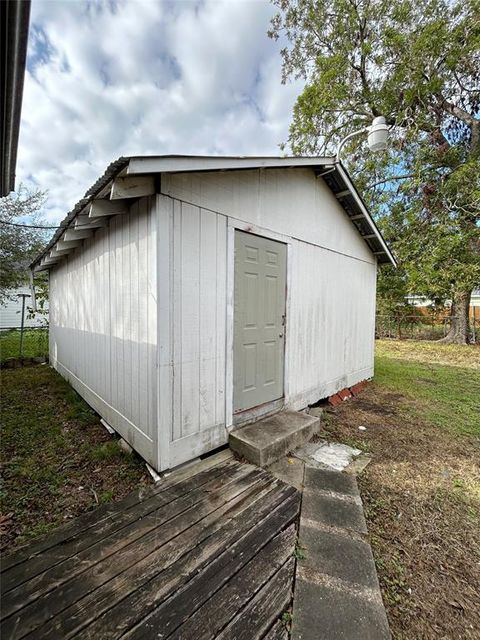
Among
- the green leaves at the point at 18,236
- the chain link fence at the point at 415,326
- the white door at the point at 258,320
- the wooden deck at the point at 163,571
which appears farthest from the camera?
the chain link fence at the point at 415,326

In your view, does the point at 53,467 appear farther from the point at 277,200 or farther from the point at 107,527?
the point at 277,200

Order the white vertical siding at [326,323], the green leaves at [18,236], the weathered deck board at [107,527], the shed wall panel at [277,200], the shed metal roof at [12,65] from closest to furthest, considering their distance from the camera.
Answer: the shed metal roof at [12,65] → the weathered deck board at [107,527] → the shed wall panel at [277,200] → the white vertical siding at [326,323] → the green leaves at [18,236]

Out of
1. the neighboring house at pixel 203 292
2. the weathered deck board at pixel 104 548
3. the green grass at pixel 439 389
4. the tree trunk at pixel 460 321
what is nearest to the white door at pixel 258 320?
the neighboring house at pixel 203 292

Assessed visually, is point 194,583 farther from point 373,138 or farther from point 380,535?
point 373,138

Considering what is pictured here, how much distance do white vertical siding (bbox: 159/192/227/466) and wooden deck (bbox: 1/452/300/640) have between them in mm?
560

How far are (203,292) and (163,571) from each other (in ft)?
6.53

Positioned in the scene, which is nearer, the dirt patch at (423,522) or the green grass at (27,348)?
the dirt patch at (423,522)

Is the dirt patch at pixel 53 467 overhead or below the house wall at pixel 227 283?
below

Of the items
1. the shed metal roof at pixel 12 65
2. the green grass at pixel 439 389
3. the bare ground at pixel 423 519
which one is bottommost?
the bare ground at pixel 423 519

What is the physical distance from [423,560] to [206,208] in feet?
10.1

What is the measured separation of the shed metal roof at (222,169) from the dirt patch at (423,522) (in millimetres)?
2999

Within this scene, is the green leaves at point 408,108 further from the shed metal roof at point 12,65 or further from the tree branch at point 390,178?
the shed metal roof at point 12,65

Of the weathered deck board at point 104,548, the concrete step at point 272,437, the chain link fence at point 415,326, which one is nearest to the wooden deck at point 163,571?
the weathered deck board at point 104,548

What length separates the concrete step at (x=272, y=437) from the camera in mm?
2625
